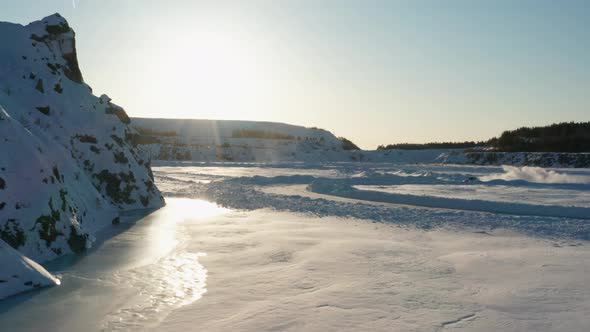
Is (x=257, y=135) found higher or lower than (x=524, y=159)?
higher

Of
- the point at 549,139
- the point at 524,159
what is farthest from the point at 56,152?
the point at 549,139

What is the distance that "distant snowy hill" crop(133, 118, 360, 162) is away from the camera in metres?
40.6

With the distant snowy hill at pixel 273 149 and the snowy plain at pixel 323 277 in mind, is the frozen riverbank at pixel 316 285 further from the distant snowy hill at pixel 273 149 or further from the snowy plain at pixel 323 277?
the distant snowy hill at pixel 273 149

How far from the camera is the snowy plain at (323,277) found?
2133 mm

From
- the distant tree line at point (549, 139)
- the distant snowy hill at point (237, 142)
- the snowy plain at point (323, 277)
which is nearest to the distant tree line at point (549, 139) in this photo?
the distant tree line at point (549, 139)

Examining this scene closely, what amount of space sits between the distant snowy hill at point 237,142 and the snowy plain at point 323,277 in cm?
2909

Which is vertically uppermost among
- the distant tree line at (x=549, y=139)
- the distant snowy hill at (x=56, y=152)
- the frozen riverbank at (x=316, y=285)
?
the distant tree line at (x=549, y=139)

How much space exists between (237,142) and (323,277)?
47.8 metres

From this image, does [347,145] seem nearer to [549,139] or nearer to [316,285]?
[549,139]

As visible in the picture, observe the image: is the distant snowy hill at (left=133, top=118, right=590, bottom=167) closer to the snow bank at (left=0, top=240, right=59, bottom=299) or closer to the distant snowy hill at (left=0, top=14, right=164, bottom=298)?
the distant snowy hill at (left=0, top=14, right=164, bottom=298)

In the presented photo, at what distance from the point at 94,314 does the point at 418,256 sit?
2.60 metres

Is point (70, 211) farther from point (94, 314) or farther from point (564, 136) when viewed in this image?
point (564, 136)

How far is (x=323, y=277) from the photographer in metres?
2.91

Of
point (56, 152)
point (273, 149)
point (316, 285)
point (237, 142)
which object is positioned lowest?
point (316, 285)
